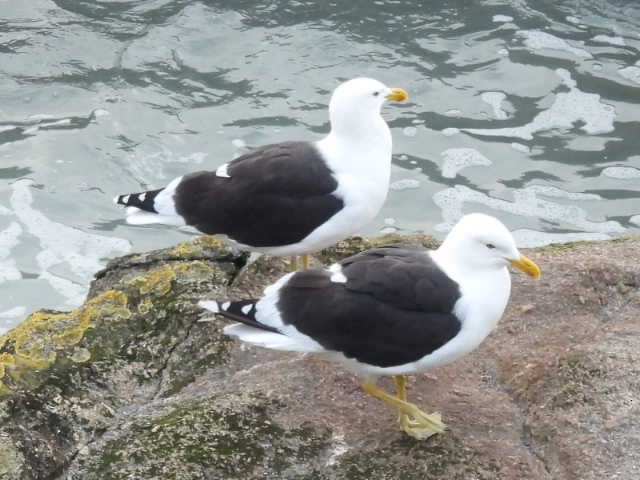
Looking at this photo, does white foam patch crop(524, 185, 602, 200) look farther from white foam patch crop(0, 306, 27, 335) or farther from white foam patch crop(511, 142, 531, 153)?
white foam patch crop(0, 306, 27, 335)

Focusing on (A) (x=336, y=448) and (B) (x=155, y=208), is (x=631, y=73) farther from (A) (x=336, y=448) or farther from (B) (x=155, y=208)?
(A) (x=336, y=448)

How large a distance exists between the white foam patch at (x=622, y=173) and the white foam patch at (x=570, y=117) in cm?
42

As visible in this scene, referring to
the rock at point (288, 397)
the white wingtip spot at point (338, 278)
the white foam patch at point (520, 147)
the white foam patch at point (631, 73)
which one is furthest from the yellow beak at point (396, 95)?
the white foam patch at point (631, 73)

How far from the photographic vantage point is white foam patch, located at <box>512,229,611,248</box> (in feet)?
26.0

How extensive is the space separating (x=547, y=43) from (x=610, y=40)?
23.1 inches

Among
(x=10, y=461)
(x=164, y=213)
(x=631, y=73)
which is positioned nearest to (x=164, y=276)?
(x=164, y=213)

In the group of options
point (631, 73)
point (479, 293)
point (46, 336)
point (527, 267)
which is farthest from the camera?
point (631, 73)

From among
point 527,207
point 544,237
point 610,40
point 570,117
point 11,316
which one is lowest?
point 11,316

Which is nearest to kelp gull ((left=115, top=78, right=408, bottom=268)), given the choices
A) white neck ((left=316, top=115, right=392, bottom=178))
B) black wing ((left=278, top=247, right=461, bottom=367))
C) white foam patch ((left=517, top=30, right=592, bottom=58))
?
white neck ((left=316, top=115, right=392, bottom=178))

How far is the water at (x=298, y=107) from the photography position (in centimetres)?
818

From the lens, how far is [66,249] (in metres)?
8.08

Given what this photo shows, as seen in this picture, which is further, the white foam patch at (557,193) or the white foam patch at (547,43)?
the white foam patch at (547,43)

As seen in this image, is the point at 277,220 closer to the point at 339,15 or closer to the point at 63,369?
the point at 63,369

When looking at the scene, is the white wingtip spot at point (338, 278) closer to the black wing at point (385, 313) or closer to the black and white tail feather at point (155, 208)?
the black wing at point (385, 313)
